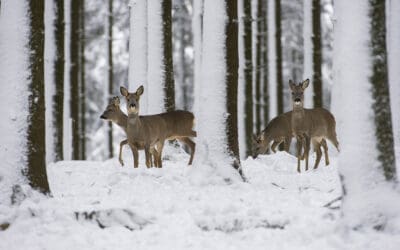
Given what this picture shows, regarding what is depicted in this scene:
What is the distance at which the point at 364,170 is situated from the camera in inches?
255

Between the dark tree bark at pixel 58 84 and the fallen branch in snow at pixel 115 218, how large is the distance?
872cm

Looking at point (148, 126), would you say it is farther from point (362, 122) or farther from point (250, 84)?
point (362, 122)

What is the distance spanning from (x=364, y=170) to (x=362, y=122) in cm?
54

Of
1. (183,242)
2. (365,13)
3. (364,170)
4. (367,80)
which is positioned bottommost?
(183,242)

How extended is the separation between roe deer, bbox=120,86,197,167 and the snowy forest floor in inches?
126

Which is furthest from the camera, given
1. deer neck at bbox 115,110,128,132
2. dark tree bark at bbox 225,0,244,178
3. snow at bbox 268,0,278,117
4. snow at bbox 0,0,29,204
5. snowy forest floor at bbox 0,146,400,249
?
snow at bbox 268,0,278,117

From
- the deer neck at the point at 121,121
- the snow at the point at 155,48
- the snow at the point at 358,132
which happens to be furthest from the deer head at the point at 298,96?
the snow at the point at 358,132

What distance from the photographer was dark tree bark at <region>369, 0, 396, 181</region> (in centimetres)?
654

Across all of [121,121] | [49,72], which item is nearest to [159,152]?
[121,121]

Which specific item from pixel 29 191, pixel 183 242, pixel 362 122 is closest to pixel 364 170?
pixel 362 122

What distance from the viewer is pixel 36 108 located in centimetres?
809

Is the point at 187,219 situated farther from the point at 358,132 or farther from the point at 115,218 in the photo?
the point at 358,132

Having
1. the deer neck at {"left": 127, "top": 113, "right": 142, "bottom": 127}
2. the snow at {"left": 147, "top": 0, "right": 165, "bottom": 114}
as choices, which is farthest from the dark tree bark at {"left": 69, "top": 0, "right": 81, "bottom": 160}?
the deer neck at {"left": 127, "top": 113, "right": 142, "bottom": 127}

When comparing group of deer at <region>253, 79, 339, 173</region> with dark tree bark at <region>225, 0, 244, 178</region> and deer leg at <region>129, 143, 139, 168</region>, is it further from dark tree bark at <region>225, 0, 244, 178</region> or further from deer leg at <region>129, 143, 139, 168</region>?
deer leg at <region>129, 143, 139, 168</region>
